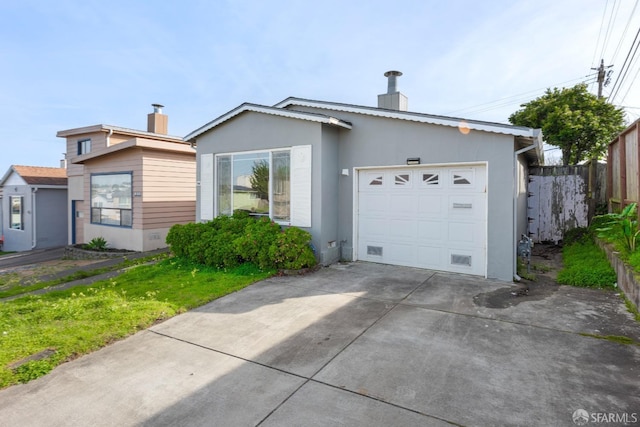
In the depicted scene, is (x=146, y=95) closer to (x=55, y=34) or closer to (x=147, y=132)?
(x=147, y=132)

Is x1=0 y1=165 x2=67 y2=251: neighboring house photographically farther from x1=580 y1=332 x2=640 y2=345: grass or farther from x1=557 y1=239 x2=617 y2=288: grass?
x1=580 y1=332 x2=640 y2=345: grass

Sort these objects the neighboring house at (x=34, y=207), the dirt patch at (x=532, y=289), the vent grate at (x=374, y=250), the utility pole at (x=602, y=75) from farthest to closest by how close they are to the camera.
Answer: the neighboring house at (x=34, y=207), the utility pole at (x=602, y=75), the vent grate at (x=374, y=250), the dirt patch at (x=532, y=289)

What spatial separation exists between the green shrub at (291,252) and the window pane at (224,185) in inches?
97.8

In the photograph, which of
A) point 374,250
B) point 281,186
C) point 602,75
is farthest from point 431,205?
point 602,75

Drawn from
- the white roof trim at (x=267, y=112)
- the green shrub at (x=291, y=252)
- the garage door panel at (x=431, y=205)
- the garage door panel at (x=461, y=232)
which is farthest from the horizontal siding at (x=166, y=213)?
the garage door panel at (x=461, y=232)

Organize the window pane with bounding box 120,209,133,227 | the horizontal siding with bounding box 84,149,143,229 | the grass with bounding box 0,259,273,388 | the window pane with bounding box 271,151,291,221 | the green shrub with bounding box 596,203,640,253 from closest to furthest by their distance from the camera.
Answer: the grass with bounding box 0,259,273,388, the green shrub with bounding box 596,203,640,253, the window pane with bounding box 271,151,291,221, the horizontal siding with bounding box 84,149,143,229, the window pane with bounding box 120,209,133,227

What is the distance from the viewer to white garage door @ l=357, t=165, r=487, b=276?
6388mm

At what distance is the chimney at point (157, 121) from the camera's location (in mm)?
15133

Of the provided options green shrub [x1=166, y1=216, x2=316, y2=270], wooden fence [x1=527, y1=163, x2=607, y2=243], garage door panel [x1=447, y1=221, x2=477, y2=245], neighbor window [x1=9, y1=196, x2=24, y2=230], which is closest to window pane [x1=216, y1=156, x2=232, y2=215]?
green shrub [x1=166, y1=216, x2=316, y2=270]

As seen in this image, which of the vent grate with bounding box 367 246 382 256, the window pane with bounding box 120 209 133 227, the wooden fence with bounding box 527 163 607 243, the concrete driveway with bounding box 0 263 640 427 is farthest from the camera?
the window pane with bounding box 120 209 133 227

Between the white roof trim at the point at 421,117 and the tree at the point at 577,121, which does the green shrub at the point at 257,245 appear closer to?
the white roof trim at the point at 421,117

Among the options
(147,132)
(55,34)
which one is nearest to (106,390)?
(55,34)

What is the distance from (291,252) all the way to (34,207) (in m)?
16.5

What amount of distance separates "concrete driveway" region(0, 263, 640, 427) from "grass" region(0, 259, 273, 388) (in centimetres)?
23
